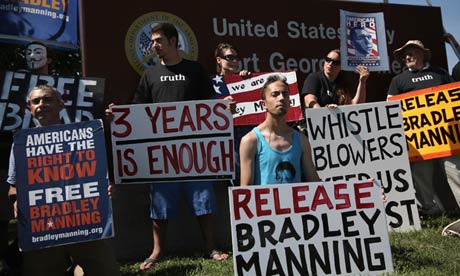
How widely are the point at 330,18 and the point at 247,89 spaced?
1.99 meters

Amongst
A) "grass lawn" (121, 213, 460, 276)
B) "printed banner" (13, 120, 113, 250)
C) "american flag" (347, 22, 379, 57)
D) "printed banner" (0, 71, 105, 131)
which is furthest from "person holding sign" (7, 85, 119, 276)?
"american flag" (347, 22, 379, 57)

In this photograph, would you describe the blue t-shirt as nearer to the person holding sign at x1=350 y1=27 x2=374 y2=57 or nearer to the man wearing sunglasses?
the man wearing sunglasses

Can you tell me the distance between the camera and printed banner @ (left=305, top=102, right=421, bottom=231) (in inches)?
210

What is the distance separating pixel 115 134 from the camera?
4.79 metres

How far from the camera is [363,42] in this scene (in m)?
6.17

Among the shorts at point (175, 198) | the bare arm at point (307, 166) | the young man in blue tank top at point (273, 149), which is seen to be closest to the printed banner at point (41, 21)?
the shorts at point (175, 198)

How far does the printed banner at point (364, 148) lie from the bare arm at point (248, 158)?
1558 mm

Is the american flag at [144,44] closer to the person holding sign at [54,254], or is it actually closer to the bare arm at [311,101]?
the bare arm at [311,101]

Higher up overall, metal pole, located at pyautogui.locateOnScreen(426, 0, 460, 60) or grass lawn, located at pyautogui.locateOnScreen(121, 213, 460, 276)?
metal pole, located at pyautogui.locateOnScreen(426, 0, 460, 60)

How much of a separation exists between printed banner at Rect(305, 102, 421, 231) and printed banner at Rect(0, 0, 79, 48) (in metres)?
2.66

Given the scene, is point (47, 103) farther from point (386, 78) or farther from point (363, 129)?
point (386, 78)

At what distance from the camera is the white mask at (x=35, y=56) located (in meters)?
5.21

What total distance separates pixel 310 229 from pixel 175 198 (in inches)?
58.8

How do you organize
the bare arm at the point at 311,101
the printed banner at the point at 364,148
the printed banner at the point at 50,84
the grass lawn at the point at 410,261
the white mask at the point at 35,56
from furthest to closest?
the bare arm at the point at 311,101 < the printed banner at the point at 364,148 < the white mask at the point at 35,56 < the printed banner at the point at 50,84 < the grass lawn at the point at 410,261
